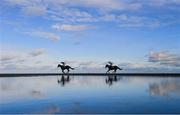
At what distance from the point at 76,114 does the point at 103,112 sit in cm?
108

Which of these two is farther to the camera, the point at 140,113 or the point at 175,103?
the point at 175,103

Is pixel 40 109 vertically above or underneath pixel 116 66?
underneath

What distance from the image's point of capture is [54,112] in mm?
13273

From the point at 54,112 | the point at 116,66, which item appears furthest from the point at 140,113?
the point at 116,66

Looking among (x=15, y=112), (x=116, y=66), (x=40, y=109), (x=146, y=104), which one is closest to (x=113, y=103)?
(x=146, y=104)

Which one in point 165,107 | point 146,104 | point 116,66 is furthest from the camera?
point 116,66

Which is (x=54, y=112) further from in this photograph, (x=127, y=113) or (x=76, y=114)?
(x=127, y=113)

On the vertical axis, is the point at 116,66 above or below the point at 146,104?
above

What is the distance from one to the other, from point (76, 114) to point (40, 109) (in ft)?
6.73

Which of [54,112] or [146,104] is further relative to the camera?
[146,104]

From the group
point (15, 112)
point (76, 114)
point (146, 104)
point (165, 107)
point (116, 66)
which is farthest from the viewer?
point (116, 66)

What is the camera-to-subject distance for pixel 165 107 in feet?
47.8

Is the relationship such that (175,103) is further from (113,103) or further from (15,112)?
(15,112)

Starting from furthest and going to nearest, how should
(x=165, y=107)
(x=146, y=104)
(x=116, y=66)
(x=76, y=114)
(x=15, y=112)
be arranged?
(x=116, y=66)
(x=146, y=104)
(x=165, y=107)
(x=15, y=112)
(x=76, y=114)
